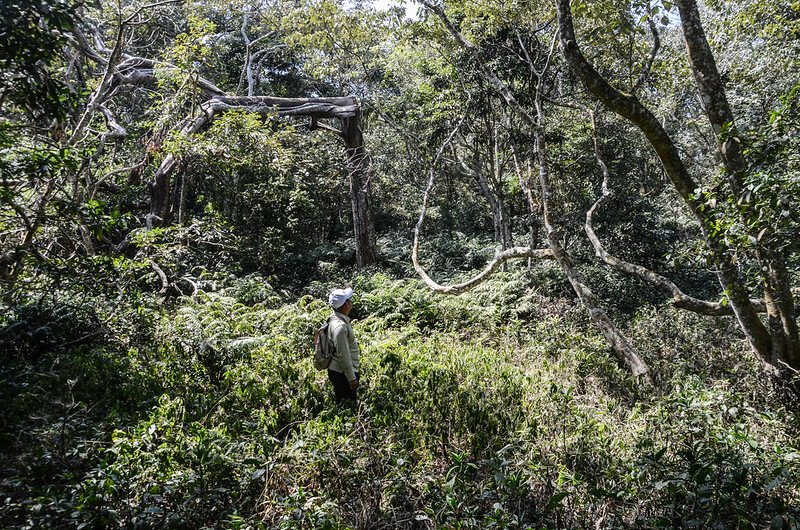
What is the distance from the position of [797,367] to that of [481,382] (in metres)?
3.47

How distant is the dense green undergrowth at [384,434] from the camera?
3.11 m

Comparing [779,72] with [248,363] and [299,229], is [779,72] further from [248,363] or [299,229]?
[299,229]

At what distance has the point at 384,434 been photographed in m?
4.34

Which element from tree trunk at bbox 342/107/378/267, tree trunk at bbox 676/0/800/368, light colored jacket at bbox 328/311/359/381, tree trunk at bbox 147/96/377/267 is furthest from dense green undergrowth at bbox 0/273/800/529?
tree trunk at bbox 342/107/378/267

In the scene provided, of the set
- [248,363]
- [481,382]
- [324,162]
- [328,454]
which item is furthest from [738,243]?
[324,162]

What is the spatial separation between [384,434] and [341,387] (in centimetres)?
80

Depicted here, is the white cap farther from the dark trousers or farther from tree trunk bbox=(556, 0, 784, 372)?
tree trunk bbox=(556, 0, 784, 372)

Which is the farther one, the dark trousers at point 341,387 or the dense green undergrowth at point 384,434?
the dark trousers at point 341,387

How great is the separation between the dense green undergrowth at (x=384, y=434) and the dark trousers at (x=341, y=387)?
0.17m

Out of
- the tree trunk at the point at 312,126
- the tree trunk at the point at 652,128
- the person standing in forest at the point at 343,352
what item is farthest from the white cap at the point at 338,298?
the tree trunk at the point at 312,126

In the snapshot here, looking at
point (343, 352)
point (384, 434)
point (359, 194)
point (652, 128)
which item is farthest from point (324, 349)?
point (359, 194)

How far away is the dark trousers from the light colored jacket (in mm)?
69

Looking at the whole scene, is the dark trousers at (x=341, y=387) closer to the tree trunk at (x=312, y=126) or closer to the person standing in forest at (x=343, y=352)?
the person standing in forest at (x=343, y=352)

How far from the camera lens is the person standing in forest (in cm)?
471
